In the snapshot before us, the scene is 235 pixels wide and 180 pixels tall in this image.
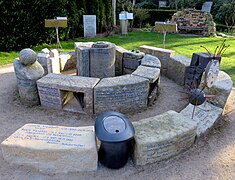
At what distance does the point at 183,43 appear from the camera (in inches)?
516

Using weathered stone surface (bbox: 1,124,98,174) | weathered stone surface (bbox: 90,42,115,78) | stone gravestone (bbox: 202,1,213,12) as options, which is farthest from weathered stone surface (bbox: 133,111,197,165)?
stone gravestone (bbox: 202,1,213,12)

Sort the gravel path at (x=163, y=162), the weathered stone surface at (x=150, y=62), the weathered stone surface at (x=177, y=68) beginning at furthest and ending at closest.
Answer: the weathered stone surface at (x=177, y=68), the weathered stone surface at (x=150, y=62), the gravel path at (x=163, y=162)

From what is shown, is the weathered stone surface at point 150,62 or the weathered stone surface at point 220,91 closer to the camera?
the weathered stone surface at point 220,91

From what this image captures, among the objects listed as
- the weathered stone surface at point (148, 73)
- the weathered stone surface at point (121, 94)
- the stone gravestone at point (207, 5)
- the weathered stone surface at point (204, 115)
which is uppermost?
the stone gravestone at point (207, 5)

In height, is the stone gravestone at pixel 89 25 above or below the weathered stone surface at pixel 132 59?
above

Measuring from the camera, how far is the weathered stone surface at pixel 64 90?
5.12 m

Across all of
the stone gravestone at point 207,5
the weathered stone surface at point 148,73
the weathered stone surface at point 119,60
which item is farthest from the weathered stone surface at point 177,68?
the stone gravestone at point 207,5

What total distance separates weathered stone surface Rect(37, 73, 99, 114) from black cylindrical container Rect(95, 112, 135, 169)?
156 centimetres

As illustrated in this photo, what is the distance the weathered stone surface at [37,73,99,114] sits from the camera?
16.8 feet

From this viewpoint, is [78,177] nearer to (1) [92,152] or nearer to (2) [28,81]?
(1) [92,152]

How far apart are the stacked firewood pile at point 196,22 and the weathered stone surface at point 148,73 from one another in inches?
452

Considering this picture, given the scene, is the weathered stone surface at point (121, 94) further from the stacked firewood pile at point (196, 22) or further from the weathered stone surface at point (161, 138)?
the stacked firewood pile at point (196, 22)

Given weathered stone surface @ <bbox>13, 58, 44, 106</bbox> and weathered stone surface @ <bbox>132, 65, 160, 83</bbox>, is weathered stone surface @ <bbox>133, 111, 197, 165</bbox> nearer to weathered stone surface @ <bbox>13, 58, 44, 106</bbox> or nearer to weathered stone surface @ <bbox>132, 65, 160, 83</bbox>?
weathered stone surface @ <bbox>132, 65, 160, 83</bbox>

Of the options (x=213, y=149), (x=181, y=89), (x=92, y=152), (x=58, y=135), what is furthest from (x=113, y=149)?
(x=181, y=89)
